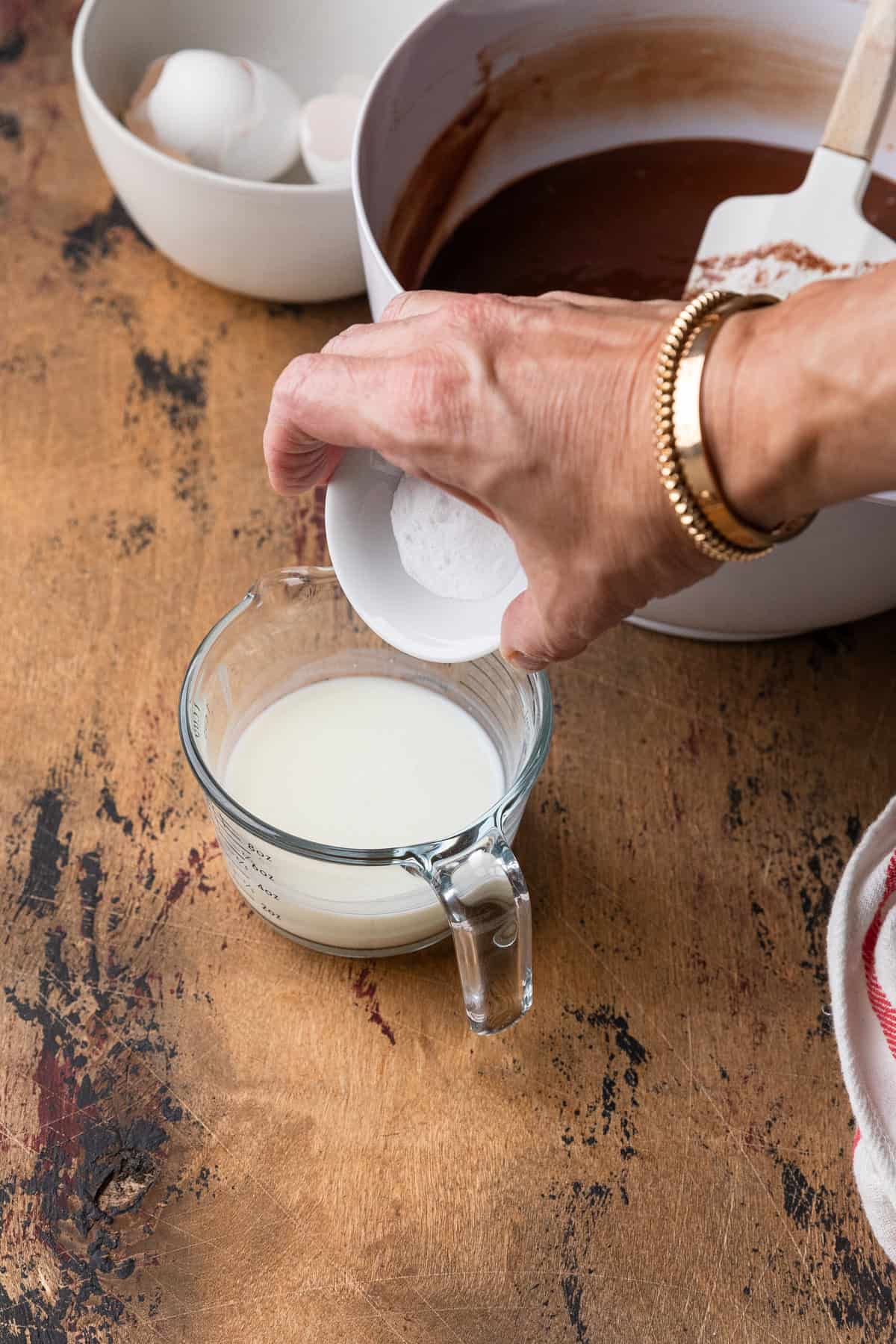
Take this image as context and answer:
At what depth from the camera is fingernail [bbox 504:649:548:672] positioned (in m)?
0.65

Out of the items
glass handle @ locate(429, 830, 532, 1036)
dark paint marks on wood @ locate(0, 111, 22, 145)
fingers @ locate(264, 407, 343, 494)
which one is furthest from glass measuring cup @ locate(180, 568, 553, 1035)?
dark paint marks on wood @ locate(0, 111, 22, 145)

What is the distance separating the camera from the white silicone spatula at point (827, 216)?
2.85 ft

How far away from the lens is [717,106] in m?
1.09

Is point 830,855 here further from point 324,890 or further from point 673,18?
point 673,18

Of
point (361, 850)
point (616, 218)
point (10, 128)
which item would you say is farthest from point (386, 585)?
point (10, 128)

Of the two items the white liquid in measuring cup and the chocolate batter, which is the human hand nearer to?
the white liquid in measuring cup

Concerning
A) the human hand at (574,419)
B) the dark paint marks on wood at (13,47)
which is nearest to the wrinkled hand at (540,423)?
the human hand at (574,419)

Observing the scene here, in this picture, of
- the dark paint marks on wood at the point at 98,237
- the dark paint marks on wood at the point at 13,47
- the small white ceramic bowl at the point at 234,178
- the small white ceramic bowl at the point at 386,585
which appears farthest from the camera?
the dark paint marks on wood at the point at 13,47

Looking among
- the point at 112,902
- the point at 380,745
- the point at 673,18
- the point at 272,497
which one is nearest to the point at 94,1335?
the point at 112,902

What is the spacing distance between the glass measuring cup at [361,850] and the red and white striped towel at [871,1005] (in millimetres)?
197

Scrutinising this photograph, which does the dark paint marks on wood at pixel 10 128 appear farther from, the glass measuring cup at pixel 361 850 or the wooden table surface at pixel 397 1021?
the glass measuring cup at pixel 361 850

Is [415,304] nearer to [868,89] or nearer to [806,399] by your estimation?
[806,399]

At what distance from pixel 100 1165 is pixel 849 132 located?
0.85 meters

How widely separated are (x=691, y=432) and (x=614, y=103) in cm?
68
